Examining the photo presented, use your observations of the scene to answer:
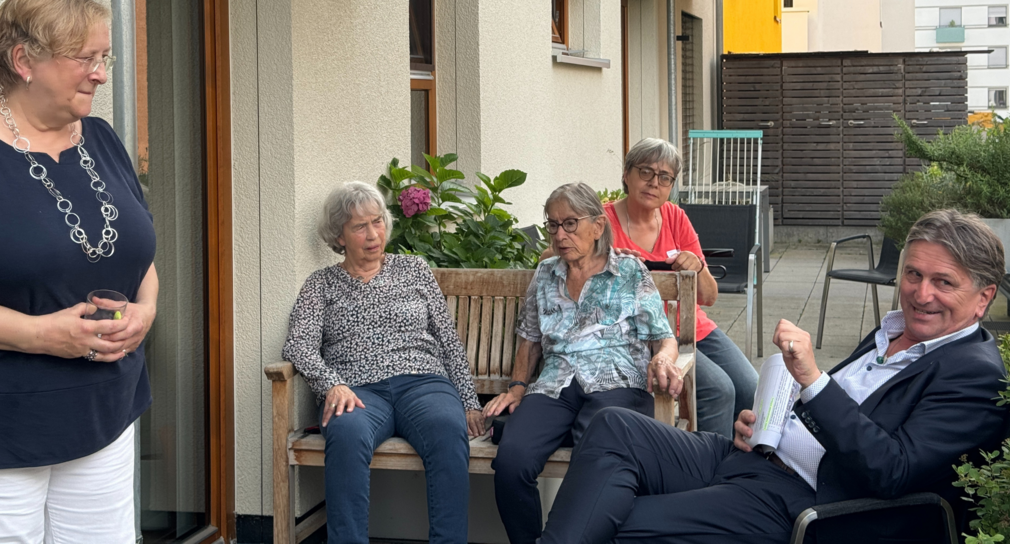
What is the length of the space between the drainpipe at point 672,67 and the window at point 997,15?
271 feet

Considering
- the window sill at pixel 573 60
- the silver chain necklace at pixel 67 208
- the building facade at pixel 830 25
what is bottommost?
the silver chain necklace at pixel 67 208

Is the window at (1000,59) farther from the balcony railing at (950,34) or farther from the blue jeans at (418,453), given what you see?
the blue jeans at (418,453)

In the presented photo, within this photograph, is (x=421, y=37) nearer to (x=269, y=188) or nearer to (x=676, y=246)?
(x=676, y=246)

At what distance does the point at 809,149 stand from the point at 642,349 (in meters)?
12.7

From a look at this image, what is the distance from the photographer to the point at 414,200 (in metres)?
4.62

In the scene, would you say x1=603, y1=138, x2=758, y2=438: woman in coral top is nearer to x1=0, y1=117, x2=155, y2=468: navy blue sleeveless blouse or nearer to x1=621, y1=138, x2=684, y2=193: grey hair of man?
x1=621, y1=138, x2=684, y2=193: grey hair of man

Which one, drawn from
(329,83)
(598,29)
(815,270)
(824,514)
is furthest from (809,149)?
(824,514)

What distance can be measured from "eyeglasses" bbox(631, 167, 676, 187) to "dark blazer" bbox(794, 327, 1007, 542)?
1.91 m

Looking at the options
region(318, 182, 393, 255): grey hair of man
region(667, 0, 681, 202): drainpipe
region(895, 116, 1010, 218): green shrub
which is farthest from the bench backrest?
region(667, 0, 681, 202): drainpipe

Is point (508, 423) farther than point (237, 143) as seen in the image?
No

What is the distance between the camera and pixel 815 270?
12438 millimetres

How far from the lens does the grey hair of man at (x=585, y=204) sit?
3775 millimetres

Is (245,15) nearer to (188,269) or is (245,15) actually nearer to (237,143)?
(237,143)

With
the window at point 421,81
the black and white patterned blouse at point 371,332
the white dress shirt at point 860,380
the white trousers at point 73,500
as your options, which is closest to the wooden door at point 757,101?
the window at point 421,81
